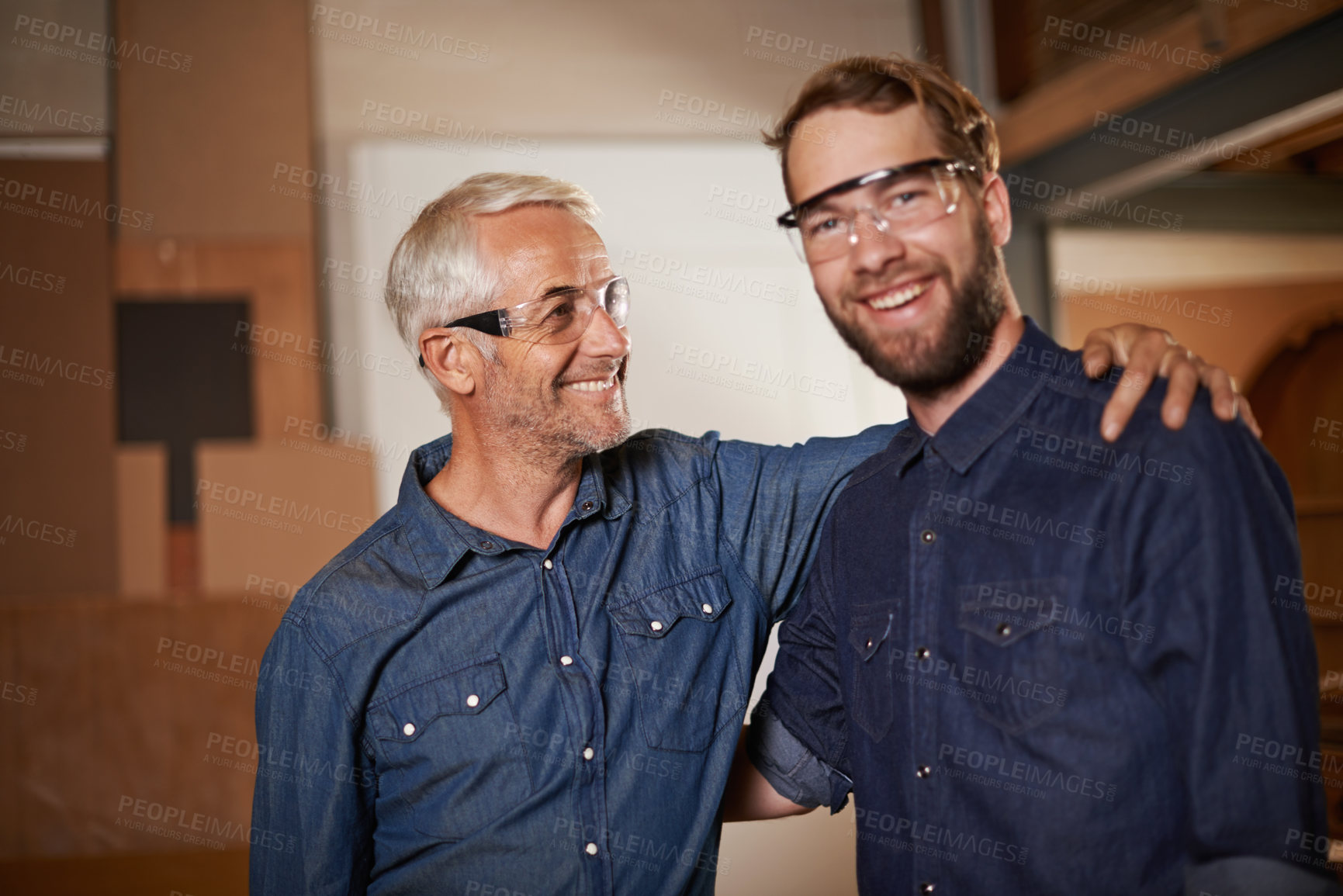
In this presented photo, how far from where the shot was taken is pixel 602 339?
73.3 inches

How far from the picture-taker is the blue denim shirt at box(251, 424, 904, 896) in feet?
5.30

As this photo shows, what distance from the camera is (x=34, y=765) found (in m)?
3.50

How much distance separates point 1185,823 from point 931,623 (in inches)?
14.7

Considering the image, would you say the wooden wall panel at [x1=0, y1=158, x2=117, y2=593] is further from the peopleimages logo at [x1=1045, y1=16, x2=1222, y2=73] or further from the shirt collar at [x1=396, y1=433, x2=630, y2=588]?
the peopleimages logo at [x1=1045, y1=16, x2=1222, y2=73]

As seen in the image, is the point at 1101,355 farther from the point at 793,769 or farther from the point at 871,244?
the point at 793,769

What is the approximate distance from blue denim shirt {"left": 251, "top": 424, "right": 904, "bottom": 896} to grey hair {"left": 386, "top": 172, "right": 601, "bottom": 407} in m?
0.36

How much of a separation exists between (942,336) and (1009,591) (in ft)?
1.14

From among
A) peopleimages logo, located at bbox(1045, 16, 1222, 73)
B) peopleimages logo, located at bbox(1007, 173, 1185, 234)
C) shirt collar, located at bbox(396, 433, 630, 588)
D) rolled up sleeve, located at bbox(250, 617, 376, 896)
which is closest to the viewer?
rolled up sleeve, located at bbox(250, 617, 376, 896)

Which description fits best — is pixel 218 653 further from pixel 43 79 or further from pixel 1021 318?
pixel 1021 318

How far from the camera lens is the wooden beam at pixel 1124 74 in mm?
2709

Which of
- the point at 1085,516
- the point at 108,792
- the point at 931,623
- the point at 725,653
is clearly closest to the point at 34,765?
the point at 108,792

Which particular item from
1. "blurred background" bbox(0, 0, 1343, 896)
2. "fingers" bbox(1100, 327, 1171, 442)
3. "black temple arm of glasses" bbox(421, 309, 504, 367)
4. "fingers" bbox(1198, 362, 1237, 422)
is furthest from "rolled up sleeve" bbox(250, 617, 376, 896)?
"blurred background" bbox(0, 0, 1343, 896)

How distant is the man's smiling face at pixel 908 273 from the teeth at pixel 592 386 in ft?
1.80

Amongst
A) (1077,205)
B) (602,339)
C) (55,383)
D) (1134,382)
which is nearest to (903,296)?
(1134,382)
